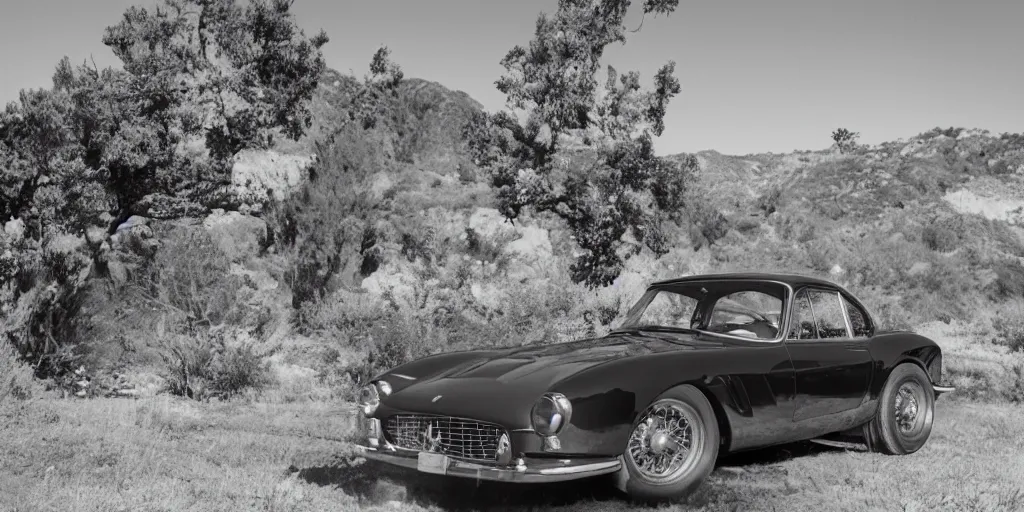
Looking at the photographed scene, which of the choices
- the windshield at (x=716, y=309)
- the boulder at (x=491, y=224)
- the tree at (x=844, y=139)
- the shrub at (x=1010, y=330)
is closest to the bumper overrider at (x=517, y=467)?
the windshield at (x=716, y=309)

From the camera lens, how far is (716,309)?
5.91 meters

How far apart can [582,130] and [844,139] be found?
28.8m

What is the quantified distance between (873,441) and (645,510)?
251 centimetres

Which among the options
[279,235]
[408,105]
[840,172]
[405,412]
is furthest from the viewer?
[840,172]

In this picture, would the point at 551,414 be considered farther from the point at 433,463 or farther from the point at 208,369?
the point at 208,369

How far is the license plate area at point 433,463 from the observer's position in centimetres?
415

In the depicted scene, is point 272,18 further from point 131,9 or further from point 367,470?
point 367,470

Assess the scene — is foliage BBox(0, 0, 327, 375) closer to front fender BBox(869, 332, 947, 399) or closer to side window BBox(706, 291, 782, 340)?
side window BBox(706, 291, 782, 340)

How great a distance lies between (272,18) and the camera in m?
19.8

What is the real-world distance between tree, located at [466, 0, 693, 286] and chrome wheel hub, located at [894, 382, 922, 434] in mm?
13299

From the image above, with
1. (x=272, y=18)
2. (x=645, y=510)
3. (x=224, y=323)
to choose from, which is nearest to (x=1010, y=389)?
(x=645, y=510)

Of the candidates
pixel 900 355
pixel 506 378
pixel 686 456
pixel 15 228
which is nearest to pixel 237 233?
pixel 15 228

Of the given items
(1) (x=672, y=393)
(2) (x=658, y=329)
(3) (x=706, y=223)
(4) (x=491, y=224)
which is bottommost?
(1) (x=672, y=393)

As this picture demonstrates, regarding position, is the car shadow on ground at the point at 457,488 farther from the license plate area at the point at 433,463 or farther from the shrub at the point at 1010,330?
the shrub at the point at 1010,330
